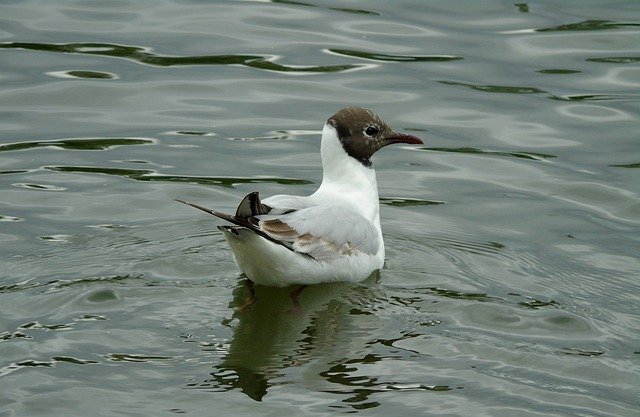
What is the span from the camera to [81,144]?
12.0 metres

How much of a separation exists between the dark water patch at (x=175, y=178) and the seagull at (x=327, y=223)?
1.57 m

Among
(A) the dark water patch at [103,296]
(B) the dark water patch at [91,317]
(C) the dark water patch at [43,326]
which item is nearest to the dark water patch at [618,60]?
(A) the dark water patch at [103,296]

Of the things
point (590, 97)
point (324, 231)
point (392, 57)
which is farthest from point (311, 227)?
point (392, 57)

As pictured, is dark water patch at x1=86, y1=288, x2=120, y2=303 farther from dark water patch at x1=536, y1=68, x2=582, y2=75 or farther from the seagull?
dark water patch at x1=536, y1=68, x2=582, y2=75

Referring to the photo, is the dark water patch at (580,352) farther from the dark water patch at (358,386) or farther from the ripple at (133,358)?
the ripple at (133,358)

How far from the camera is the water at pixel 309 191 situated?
7.50 metres

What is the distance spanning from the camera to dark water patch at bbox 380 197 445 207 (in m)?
10.9

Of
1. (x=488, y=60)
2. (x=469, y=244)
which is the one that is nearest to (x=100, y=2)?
(x=488, y=60)

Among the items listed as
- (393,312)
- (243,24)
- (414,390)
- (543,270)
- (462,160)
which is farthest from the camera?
(243,24)

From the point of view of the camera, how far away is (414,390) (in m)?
7.35

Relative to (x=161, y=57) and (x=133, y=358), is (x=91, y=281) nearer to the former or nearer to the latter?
(x=133, y=358)

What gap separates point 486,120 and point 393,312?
184 inches

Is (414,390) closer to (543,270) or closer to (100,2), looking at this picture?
(543,270)

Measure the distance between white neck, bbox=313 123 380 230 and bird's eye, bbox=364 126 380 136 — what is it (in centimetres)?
22
